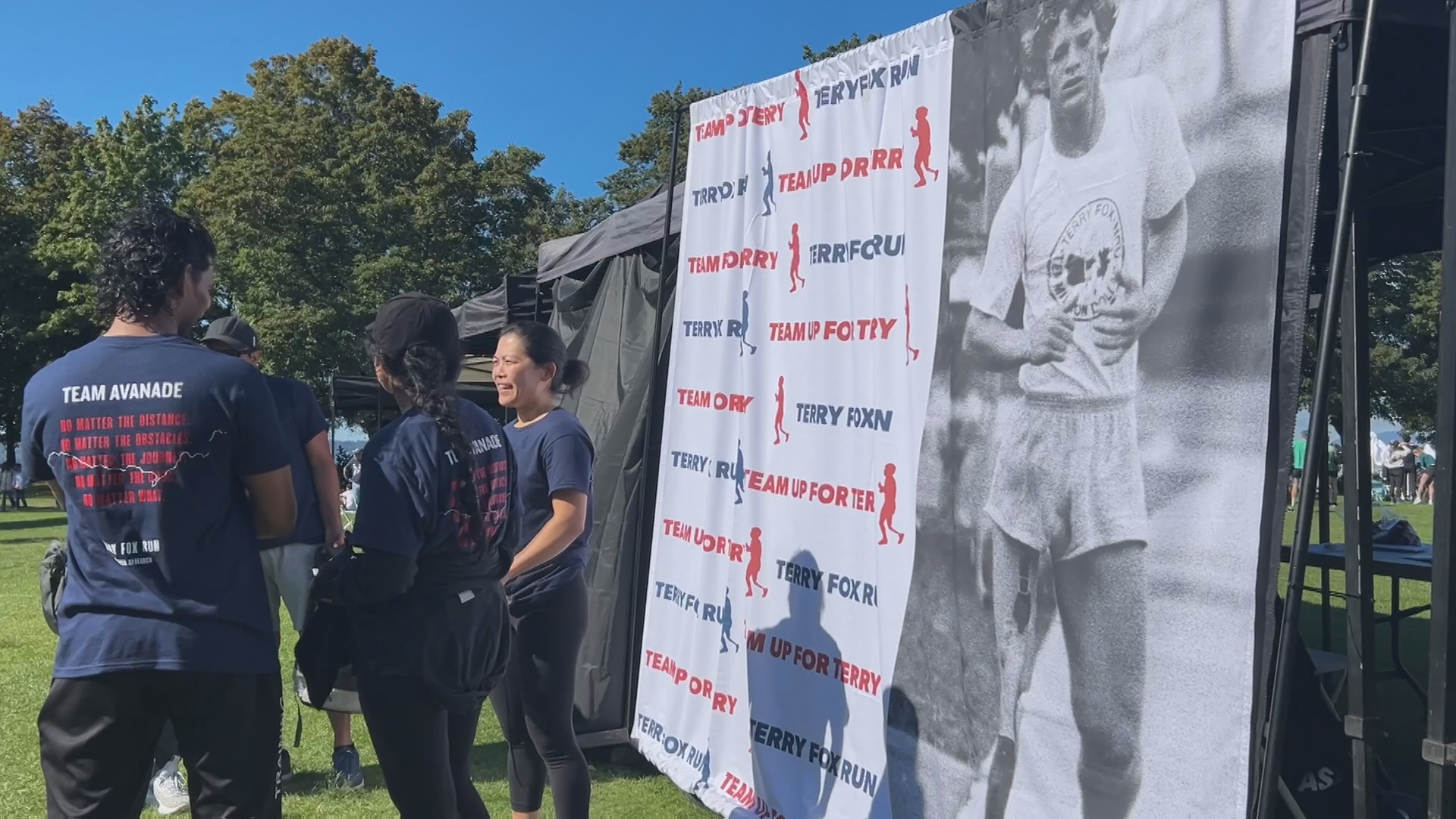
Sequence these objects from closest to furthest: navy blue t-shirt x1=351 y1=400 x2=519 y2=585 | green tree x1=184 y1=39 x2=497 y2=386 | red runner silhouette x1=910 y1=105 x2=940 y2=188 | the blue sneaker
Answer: navy blue t-shirt x1=351 y1=400 x2=519 y2=585
red runner silhouette x1=910 y1=105 x2=940 y2=188
the blue sneaker
green tree x1=184 y1=39 x2=497 y2=386

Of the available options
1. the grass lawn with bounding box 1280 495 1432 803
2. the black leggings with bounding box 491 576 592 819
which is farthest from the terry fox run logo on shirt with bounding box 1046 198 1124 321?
the black leggings with bounding box 491 576 592 819

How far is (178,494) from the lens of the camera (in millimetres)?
2100

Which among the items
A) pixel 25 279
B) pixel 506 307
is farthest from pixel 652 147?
pixel 506 307

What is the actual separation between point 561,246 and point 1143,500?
3.83 meters

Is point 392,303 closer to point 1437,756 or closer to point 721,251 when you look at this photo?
point 721,251

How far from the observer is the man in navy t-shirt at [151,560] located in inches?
82.1

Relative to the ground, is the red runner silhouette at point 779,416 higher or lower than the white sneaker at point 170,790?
higher

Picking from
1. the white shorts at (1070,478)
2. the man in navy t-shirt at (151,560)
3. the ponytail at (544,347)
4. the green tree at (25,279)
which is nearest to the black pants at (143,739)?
the man in navy t-shirt at (151,560)

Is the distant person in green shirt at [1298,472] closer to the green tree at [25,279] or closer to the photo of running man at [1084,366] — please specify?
the photo of running man at [1084,366]

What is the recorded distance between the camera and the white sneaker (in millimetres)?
3963

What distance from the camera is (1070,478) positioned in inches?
101

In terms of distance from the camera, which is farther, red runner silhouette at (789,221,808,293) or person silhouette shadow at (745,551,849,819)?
red runner silhouette at (789,221,808,293)

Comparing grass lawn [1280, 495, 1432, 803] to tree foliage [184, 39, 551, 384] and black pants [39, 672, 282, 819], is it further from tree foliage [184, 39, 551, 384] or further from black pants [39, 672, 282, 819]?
tree foliage [184, 39, 551, 384]

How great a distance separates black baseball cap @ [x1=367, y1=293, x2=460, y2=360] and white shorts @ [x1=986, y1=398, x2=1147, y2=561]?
1412 millimetres
